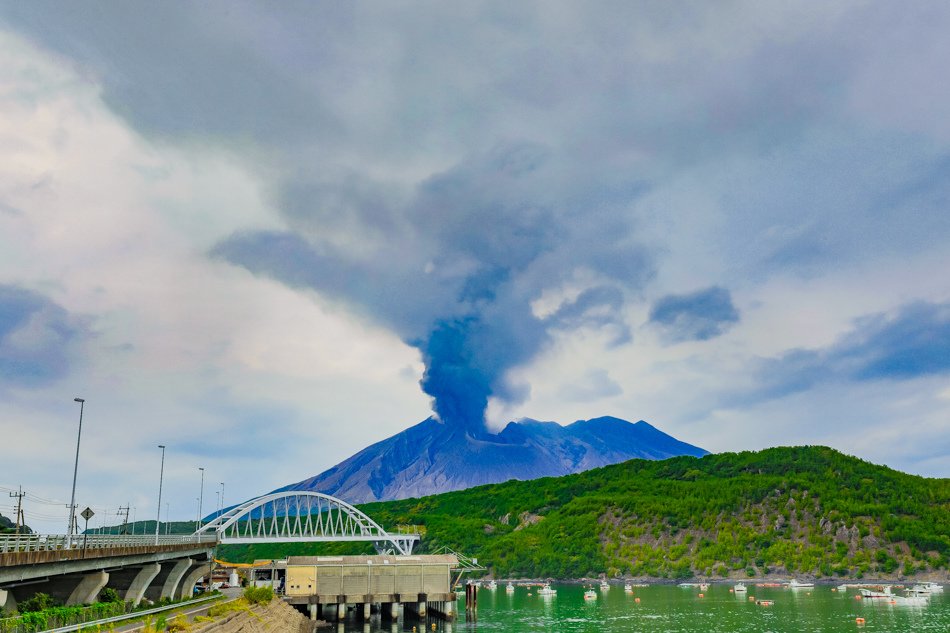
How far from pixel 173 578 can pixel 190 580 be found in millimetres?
13169

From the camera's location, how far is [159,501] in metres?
122

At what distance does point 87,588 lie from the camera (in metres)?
65.3

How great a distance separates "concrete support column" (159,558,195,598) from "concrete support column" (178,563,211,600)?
2230 mm

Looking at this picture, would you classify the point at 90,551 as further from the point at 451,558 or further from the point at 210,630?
the point at 451,558

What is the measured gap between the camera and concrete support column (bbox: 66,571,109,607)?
2554 inches

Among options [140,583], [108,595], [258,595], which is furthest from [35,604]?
[258,595]

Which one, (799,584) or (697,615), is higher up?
(697,615)

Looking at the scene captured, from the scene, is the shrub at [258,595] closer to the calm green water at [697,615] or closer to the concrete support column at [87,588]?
the calm green water at [697,615]

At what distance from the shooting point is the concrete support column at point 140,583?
79.4 meters

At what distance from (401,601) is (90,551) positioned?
157ft

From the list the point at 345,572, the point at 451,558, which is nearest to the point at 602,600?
the point at 451,558

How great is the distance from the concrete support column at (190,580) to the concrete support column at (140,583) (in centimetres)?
1500

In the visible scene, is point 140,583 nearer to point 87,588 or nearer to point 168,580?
point 168,580

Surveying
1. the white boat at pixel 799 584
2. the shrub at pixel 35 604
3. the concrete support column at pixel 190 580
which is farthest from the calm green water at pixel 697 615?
the shrub at pixel 35 604
